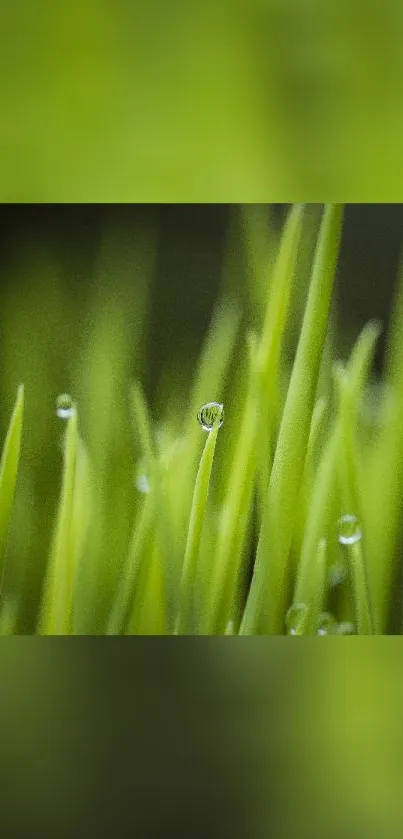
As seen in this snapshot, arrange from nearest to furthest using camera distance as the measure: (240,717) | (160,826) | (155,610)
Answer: (160,826)
(240,717)
(155,610)

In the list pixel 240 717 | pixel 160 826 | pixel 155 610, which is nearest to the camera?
pixel 160 826

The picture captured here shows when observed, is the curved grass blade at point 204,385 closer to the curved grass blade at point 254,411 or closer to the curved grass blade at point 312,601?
the curved grass blade at point 254,411

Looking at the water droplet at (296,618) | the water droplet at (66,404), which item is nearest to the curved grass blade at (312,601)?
the water droplet at (296,618)
